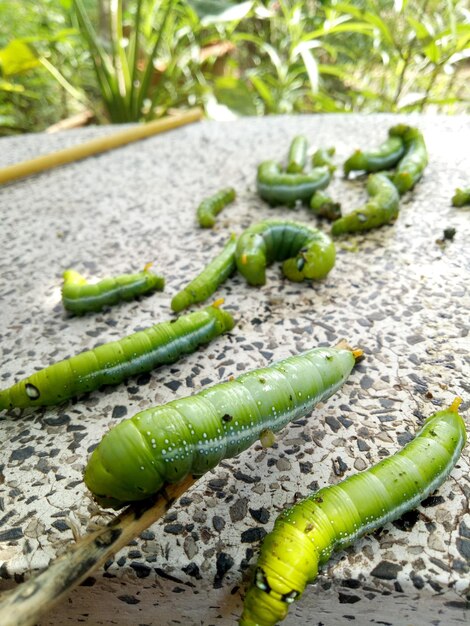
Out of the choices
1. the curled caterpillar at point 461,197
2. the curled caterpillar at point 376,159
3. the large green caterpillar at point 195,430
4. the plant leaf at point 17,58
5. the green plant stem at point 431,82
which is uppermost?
the green plant stem at point 431,82

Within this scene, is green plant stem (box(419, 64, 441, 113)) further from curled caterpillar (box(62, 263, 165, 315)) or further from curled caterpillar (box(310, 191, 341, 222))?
curled caterpillar (box(62, 263, 165, 315))

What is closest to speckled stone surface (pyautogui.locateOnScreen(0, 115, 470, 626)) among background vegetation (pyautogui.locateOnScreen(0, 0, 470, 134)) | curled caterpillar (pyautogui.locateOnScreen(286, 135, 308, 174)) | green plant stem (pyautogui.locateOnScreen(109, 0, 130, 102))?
curled caterpillar (pyautogui.locateOnScreen(286, 135, 308, 174))

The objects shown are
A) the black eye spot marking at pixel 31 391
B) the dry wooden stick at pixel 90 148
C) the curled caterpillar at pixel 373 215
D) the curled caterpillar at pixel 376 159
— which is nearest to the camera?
the black eye spot marking at pixel 31 391

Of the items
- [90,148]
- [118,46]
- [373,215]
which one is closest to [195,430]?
[373,215]

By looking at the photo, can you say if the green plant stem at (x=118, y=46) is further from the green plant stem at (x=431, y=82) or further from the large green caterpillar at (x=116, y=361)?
the large green caterpillar at (x=116, y=361)

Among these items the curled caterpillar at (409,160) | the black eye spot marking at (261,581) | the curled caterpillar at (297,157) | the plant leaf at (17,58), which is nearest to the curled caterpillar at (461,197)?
the curled caterpillar at (409,160)

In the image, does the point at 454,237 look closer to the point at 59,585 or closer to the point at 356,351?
the point at 356,351
